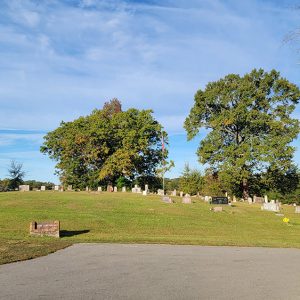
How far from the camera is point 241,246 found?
16391mm

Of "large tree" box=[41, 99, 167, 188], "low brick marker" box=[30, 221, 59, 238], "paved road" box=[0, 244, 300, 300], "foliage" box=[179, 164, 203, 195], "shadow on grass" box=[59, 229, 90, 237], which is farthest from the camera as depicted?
"foliage" box=[179, 164, 203, 195]

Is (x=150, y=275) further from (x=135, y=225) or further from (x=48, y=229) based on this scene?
(x=135, y=225)

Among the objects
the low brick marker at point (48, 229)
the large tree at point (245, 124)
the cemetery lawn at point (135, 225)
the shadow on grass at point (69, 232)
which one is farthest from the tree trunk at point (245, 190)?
the low brick marker at point (48, 229)

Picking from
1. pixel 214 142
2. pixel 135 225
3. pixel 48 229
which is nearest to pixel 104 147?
pixel 214 142

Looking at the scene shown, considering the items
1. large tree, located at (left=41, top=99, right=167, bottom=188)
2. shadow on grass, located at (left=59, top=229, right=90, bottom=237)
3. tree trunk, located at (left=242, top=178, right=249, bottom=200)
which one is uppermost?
large tree, located at (left=41, top=99, right=167, bottom=188)

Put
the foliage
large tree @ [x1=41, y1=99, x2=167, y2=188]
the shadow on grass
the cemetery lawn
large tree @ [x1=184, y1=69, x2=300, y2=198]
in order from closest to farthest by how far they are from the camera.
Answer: the cemetery lawn < the shadow on grass < large tree @ [x1=184, y1=69, x2=300, y2=198] < large tree @ [x1=41, y1=99, x2=167, y2=188] < the foliage

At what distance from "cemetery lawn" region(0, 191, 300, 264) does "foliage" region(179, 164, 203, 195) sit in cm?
3928

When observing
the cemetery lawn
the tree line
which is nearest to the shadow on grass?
the cemetery lawn

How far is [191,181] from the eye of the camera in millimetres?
73188

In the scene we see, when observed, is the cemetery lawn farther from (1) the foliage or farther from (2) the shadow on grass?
(1) the foliage

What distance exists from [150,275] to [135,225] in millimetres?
13366

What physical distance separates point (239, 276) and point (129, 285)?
2769 millimetres

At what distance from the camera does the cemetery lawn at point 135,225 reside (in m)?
16.5

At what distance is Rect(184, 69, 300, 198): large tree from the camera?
168 ft
